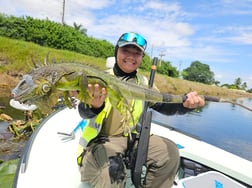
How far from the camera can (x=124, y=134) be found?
3.07 metres

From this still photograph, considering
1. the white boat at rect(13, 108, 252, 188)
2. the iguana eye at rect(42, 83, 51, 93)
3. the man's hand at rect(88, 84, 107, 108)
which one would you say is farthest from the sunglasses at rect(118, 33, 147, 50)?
the white boat at rect(13, 108, 252, 188)

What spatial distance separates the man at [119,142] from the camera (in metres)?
2.68

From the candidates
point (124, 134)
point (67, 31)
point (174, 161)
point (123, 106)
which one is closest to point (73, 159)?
point (124, 134)

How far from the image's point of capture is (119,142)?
300 centimetres

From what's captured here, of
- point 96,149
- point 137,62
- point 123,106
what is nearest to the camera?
point 123,106

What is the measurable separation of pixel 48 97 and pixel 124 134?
4.38 ft

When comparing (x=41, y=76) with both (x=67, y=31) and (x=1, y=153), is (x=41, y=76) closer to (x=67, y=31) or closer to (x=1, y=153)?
(x=1, y=153)

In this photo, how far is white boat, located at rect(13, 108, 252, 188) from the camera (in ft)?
9.96

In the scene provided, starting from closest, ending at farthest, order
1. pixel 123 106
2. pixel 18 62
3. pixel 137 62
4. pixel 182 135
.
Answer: pixel 123 106 < pixel 137 62 < pixel 182 135 < pixel 18 62

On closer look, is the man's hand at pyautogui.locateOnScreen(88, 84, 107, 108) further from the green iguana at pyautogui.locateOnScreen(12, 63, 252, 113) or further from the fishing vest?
the fishing vest

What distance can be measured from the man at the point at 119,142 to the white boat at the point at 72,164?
369 mm

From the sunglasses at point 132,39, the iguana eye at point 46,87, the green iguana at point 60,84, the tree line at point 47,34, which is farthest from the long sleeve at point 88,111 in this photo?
the tree line at point 47,34

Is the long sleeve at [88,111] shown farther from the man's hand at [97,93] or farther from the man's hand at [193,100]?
the man's hand at [193,100]

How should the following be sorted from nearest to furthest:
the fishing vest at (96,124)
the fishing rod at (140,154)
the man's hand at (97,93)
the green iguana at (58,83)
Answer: the green iguana at (58,83), the man's hand at (97,93), the fishing vest at (96,124), the fishing rod at (140,154)
